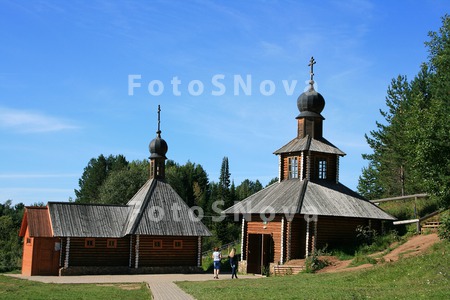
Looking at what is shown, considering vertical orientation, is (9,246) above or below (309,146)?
below

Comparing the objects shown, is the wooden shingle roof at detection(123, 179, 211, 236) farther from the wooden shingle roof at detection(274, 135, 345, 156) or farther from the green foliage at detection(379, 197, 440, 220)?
the green foliage at detection(379, 197, 440, 220)

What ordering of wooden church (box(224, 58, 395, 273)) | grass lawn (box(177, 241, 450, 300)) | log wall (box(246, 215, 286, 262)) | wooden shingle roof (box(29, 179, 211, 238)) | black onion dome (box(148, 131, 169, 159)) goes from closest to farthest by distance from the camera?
1. grass lawn (box(177, 241, 450, 300))
2. wooden church (box(224, 58, 395, 273))
3. log wall (box(246, 215, 286, 262))
4. wooden shingle roof (box(29, 179, 211, 238))
5. black onion dome (box(148, 131, 169, 159))

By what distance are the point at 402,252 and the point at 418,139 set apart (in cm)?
519

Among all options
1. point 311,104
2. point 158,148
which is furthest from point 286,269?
point 158,148

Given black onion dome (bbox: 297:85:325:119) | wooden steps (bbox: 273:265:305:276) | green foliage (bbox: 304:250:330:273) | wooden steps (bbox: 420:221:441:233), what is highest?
black onion dome (bbox: 297:85:325:119)

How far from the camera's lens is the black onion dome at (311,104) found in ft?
115

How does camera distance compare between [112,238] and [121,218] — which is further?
[121,218]

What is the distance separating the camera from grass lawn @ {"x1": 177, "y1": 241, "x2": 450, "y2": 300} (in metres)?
16.2

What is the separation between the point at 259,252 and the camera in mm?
31391

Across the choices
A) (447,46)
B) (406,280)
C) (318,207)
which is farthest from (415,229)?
(406,280)

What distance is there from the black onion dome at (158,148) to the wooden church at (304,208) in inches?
262

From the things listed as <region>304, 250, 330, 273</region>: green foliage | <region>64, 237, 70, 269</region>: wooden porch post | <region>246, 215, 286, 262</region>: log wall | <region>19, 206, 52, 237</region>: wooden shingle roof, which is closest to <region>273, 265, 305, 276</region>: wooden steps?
<region>304, 250, 330, 273</region>: green foliage

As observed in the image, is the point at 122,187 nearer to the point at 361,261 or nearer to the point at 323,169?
the point at 323,169

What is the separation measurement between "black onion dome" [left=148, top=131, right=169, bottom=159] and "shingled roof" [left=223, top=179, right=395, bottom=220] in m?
6.58
